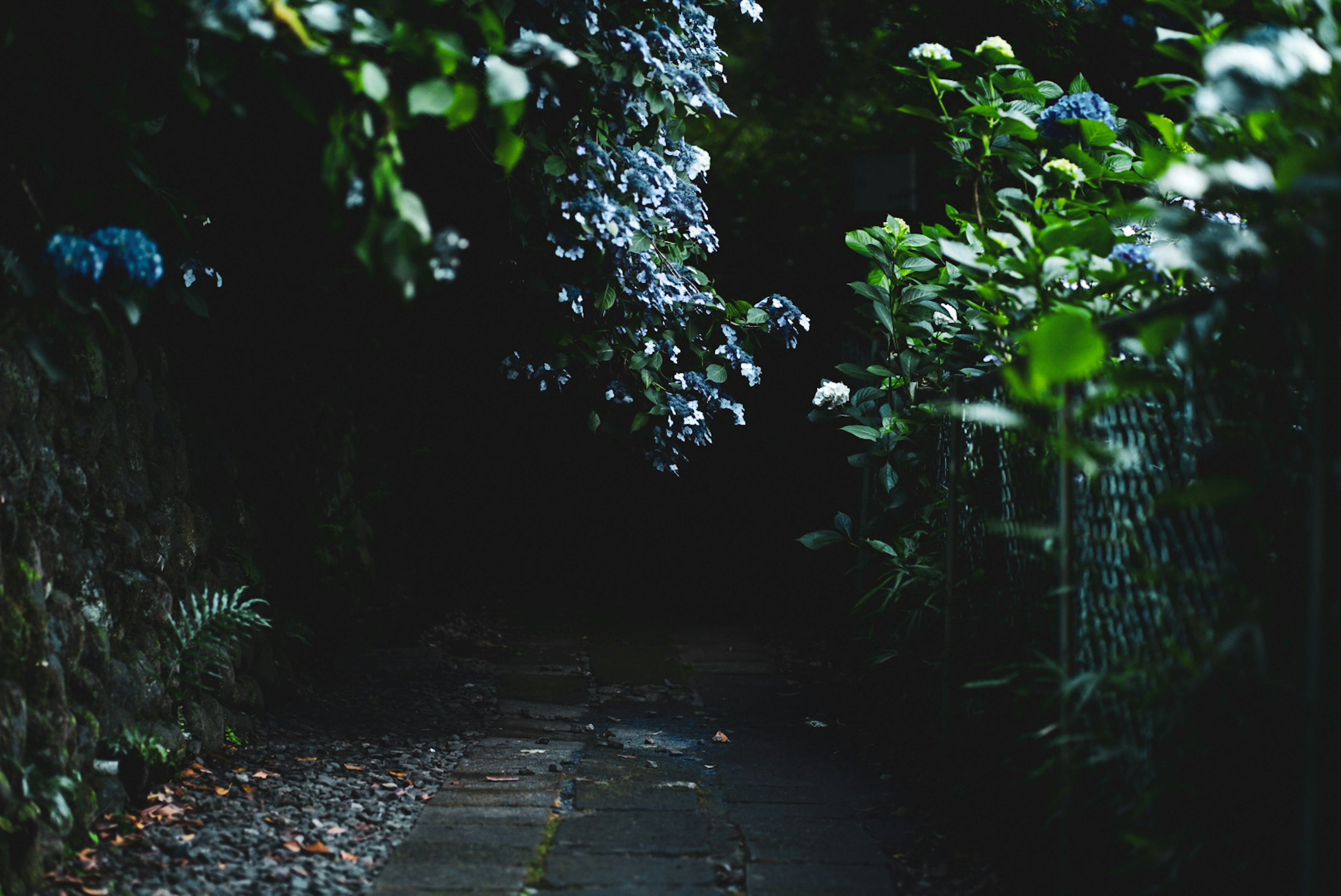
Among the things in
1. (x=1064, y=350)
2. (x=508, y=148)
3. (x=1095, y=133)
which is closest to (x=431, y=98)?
(x=508, y=148)

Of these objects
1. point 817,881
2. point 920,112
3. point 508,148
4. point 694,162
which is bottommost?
point 817,881

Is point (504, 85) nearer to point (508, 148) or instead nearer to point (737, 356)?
point (508, 148)

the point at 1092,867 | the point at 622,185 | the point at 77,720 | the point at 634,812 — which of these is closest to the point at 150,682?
the point at 77,720

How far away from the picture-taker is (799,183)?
Result: 6.82m

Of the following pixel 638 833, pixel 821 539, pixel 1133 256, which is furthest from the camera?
pixel 821 539

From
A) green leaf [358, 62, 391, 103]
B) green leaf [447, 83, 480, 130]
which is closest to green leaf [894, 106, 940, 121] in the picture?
green leaf [447, 83, 480, 130]

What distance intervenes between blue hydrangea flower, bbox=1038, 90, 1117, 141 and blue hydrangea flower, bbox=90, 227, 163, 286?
2.12 m

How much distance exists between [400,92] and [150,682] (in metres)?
1.80

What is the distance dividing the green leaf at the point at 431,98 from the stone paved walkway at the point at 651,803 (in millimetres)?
1560

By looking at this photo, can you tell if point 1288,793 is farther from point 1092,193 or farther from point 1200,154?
point 1092,193

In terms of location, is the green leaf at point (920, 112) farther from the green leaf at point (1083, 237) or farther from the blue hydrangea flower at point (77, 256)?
the blue hydrangea flower at point (77, 256)

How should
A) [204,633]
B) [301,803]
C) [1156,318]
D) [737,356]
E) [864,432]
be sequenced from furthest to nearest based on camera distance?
[737,356]
[864,432]
[204,633]
[301,803]
[1156,318]

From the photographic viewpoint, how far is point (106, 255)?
2.14m

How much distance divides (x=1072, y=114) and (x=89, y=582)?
8.89ft
